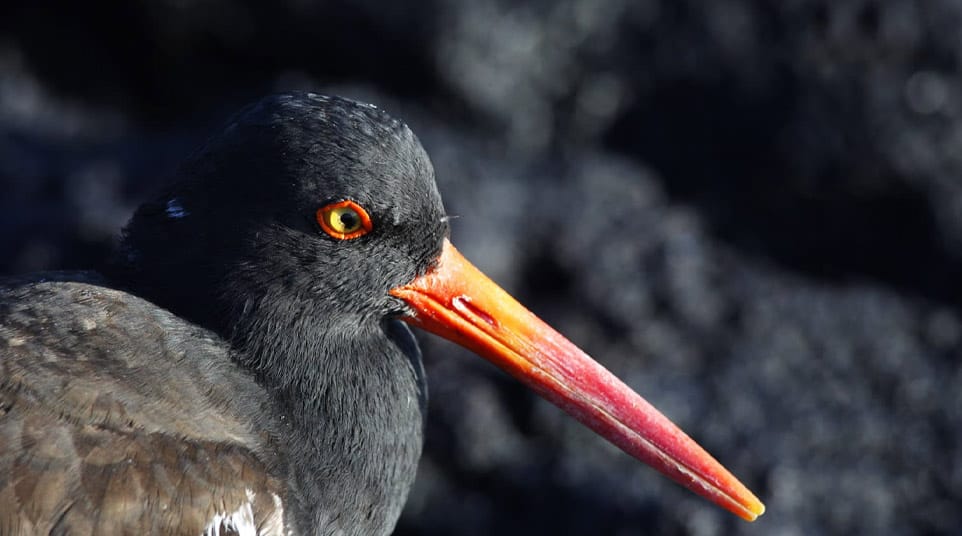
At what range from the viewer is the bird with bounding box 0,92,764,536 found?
2.74 metres

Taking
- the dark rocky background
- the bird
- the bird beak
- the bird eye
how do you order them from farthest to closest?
the dark rocky background
the bird beak
the bird eye
the bird

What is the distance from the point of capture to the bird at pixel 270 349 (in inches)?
108

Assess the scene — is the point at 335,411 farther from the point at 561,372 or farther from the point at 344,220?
the point at 561,372

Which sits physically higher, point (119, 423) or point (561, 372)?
point (561, 372)

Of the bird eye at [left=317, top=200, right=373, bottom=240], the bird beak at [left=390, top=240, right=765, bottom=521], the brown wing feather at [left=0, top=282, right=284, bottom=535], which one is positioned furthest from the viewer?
the bird beak at [left=390, top=240, right=765, bottom=521]

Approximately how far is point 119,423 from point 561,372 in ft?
4.28

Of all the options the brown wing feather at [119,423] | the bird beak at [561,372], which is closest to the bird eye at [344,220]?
the bird beak at [561,372]

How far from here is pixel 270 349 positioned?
3.12m

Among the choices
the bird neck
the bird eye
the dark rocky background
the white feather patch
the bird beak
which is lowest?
the white feather patch

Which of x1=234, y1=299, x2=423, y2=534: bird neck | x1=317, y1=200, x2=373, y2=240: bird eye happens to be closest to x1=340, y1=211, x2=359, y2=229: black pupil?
x1=317, y1=200, x2=373, y2=240: bird eye

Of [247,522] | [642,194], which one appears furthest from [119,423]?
[642,194]

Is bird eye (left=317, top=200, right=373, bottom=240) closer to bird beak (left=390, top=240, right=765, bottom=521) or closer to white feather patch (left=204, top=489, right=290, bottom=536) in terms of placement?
bird beak (left=390, top=240, right=765, bottom=521)

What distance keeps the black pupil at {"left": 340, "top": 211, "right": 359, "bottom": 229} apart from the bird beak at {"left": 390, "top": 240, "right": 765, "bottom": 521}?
368mm

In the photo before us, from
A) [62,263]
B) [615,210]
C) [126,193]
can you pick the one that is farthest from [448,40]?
[62,263]
